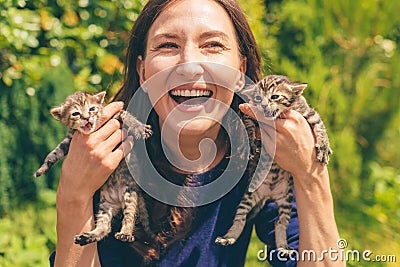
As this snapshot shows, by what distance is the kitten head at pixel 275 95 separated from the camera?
2.40 metres

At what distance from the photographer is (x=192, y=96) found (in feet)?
8.02

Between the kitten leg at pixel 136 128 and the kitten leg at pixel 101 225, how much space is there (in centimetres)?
31

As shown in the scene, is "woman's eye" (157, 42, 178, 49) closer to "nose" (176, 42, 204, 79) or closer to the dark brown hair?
"nose" (176, 42, 204, 79)

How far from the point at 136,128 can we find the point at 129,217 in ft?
1.18

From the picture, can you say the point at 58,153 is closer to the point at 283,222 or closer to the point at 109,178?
the point at 109,178

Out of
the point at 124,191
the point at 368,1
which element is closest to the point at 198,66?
the point at 124,191

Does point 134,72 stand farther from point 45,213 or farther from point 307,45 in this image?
point 307,45

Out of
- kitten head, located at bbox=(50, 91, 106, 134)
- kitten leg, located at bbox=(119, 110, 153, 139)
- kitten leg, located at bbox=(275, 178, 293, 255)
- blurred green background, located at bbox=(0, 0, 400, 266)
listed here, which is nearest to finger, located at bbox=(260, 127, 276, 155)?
kitten leg, located at bbox=(275, 178, 293, 255)

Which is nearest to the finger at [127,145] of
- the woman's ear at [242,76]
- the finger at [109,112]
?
the finger at [109,112]

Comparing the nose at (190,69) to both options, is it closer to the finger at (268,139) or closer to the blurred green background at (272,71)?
the finger at (268,139)

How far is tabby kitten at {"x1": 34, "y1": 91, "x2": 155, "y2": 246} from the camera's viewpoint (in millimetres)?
2436

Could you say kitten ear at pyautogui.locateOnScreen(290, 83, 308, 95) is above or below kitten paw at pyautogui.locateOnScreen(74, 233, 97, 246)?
above

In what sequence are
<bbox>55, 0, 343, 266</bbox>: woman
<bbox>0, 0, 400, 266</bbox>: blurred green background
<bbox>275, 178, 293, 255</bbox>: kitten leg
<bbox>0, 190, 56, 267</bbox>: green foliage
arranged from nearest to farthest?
1. <bbox>55, 0, 343, 266</bbox>: woman
2. <bbox>275, 178, 293, 255</bbox>: kitten leg
3. <bbox>0, 190, 56, 267</bbox>: green foliage
4. <bbox>0, 0, 400, 266</bbox>: blurred green background

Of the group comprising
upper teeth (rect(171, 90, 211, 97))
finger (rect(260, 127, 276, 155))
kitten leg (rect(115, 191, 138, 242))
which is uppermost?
upper teeth (rect(171, 90, 211, 97))
